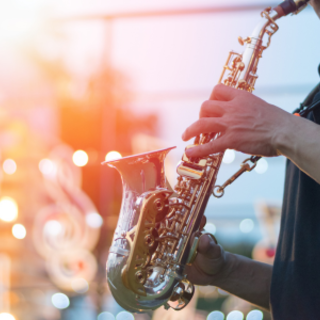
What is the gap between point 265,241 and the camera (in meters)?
3.37

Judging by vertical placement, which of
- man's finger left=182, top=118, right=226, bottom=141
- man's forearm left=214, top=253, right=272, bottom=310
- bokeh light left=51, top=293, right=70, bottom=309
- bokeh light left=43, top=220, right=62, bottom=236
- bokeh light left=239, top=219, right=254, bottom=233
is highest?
bokeh light left=239, top=219, right=254, bottom=233

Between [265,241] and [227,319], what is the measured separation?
2.64ft

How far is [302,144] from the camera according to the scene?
85cm

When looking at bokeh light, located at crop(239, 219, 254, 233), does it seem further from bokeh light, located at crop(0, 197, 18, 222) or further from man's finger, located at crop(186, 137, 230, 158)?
man's finger, located at crop(186, 137, 230, 158)

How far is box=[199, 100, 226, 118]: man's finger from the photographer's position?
0.92 meters

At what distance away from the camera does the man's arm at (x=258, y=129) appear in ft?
2.79

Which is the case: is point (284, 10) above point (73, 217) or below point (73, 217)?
above

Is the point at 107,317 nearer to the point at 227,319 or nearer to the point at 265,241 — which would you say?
the point at 227,319

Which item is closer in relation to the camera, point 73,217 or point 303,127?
point 303,127

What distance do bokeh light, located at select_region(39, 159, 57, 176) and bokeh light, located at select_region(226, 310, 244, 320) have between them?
2231 millimetres

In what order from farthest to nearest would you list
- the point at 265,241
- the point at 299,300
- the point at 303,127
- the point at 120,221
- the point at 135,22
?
the point at 135,22 → the point at 265,241 → the point at 120,221 → the point at 299,300 → the point at 303,127

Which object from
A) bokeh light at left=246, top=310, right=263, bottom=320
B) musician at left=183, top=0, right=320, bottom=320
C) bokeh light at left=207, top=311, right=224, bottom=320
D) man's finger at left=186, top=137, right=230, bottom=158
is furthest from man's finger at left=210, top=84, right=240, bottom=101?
bokeh light at left=207, top=311, right=224, bottom=320

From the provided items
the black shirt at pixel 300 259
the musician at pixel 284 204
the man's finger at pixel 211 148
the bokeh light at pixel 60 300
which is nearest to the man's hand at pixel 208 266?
the musician at pixel 284 204

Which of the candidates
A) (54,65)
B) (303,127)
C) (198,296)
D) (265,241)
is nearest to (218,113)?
(303,127)
